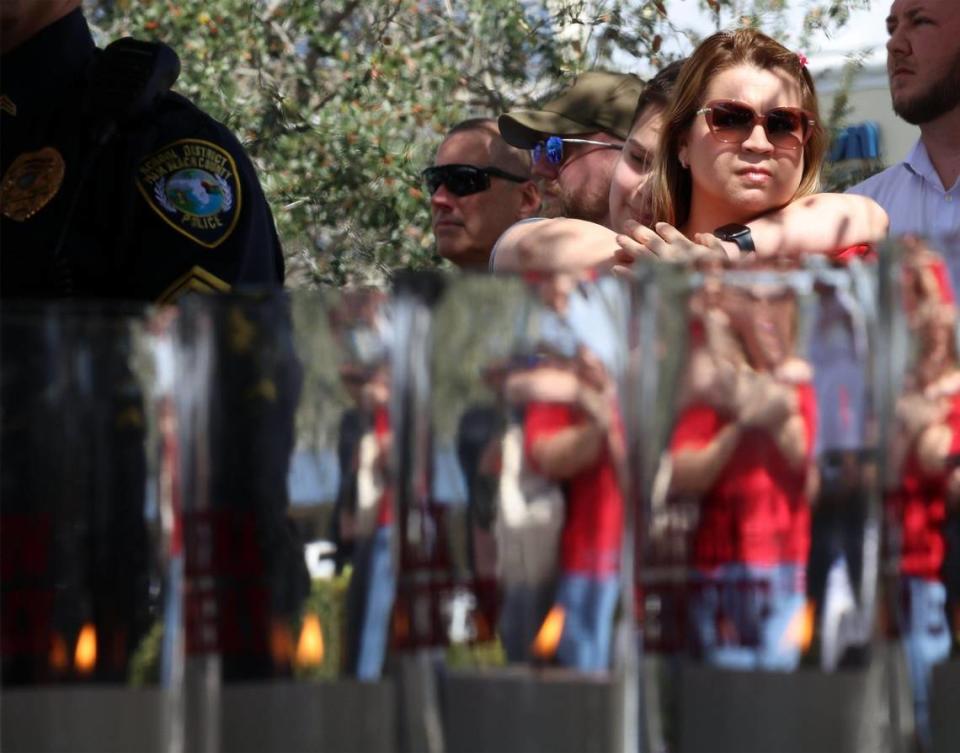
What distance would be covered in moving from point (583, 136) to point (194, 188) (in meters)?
1.60

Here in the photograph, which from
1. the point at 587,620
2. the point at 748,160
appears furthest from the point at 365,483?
the point at 748,160

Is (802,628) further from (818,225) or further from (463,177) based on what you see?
(463,177)

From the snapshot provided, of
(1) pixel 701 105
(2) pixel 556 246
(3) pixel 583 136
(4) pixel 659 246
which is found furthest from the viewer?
(3) pixel 583 136

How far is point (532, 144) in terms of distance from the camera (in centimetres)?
386

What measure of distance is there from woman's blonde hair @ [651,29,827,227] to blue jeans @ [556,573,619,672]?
1.29 metres

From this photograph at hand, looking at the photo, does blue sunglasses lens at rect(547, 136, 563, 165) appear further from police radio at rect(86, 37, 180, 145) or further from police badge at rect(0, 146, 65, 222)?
police badge at rect(0, 146, 65, 222)

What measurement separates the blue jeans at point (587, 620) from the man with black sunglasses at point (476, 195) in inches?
128

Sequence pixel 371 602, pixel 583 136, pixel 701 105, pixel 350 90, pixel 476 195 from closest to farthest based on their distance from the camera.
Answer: pixel 371 602
pixel 701 105
pixel 583 136
pixel 476 195
pixel 350 90

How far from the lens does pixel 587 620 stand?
128cm

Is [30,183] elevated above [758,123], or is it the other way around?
Answer: [758,123]

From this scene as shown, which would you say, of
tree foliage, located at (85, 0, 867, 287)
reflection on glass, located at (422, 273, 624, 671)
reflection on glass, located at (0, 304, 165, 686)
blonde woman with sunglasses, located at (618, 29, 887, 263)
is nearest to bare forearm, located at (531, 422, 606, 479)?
reflection on glass, located at (422, 273, 624, 671)

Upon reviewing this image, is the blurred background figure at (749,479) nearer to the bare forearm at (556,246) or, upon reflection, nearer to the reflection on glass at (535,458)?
the reflection on glass at (535,458)

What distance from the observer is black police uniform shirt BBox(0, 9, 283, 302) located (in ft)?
7.18

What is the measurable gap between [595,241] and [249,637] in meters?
0.95
